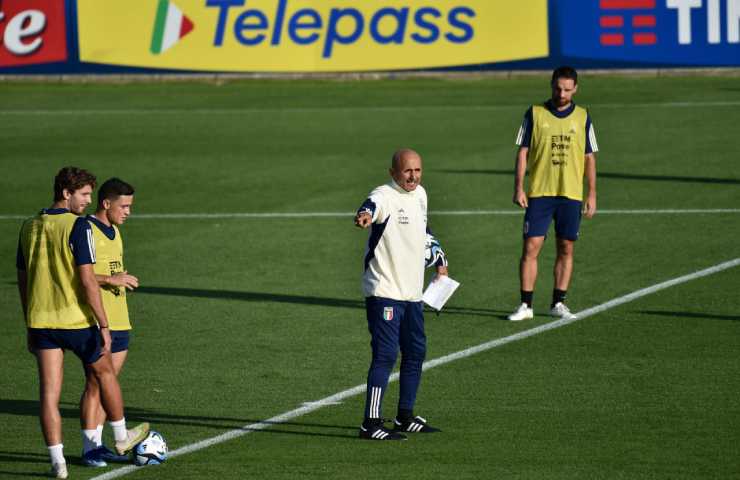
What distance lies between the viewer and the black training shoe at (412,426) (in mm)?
10156

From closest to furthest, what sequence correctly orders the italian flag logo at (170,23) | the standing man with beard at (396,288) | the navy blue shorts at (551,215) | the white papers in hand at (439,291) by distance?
1. the standing man with beard at (396,288)
2. the white papers in hand at (439,291)
3. the navy blue shorts at (551,215)
4. the italian flag logo at (170,23)

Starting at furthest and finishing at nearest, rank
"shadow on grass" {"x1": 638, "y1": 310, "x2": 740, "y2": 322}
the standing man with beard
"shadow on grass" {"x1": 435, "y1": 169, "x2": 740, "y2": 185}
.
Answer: "shadow on grass" {"x1": 435, "y1": 169, "x2": 740, "y2": 185}, "shadow on grass" {"x1": 638, "y1": 310, "x2": 740, "y2": 322}, the standing man with beard

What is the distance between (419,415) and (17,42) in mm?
28471

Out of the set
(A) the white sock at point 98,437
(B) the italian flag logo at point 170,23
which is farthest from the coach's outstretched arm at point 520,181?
(B) the italian flag logo at point 170,23

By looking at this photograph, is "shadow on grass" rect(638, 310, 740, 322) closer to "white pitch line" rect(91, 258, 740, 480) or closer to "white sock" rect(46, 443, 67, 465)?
"white pitch line" rect(91, 258, 740, 480)

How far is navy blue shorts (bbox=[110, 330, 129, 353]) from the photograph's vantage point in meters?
9.66

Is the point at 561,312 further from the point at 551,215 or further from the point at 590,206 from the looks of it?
the point at 590,206

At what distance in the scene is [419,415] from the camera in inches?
420

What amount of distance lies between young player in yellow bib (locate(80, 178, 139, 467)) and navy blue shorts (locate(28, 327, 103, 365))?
0.27 meters

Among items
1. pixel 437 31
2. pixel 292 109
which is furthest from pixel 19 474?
pixel 437 31

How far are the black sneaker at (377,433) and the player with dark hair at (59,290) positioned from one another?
1.92m

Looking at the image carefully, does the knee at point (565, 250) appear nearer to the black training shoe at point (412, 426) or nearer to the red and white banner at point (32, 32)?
the black training shoe at point (412, 426)

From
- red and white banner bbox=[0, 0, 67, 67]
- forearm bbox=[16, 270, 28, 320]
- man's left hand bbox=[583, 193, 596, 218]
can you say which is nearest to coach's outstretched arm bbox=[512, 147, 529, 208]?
man's left hand bbox=[583, 193, 596, 218]

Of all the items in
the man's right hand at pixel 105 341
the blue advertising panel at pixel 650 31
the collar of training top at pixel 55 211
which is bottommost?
the man's right hand at pixel 105 341
